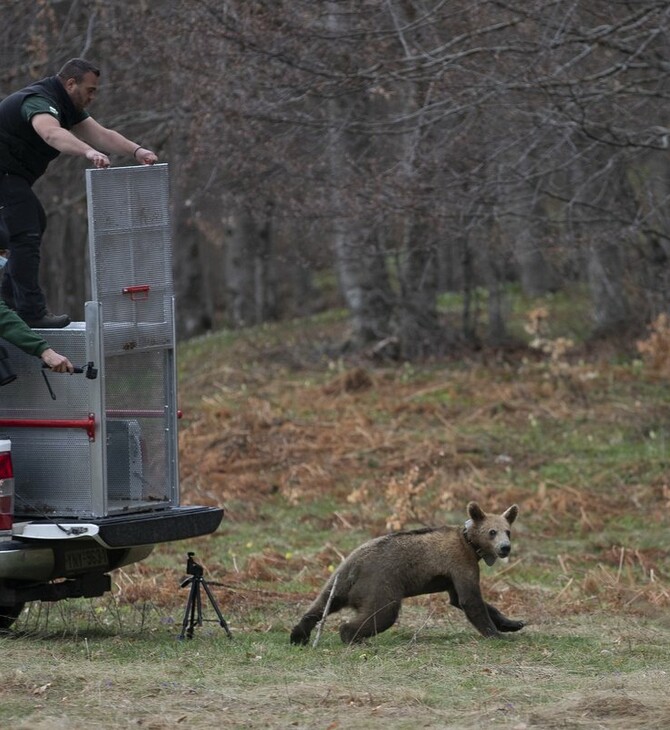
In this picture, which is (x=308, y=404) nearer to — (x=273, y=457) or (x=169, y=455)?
(x=273, y=457)

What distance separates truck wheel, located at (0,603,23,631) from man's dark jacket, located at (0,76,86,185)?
274cm

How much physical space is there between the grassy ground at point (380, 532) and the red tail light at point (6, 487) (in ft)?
2.49


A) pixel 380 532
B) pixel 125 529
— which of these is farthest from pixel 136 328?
pixel 380 532

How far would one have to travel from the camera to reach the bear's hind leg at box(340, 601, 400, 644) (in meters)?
8.30

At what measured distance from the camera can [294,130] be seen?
16.2 m

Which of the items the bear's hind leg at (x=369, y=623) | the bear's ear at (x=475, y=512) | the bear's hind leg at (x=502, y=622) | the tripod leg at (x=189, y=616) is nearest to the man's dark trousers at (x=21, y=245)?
the tripod leg at (x=189, y=616)

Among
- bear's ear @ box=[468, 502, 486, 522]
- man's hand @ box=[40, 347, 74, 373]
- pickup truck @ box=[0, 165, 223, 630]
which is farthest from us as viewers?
bear's ear @ box=[468, 502, 486, 522]

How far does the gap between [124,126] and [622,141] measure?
31.5 feet

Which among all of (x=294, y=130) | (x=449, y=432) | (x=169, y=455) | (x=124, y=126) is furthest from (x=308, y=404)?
(x=169, y=455)

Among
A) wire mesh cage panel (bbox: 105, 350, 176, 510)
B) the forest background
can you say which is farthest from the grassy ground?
the forest background

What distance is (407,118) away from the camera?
1347 cm

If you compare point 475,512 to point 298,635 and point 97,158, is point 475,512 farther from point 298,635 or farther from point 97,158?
point 97,158

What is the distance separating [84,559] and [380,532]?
16.6 ft

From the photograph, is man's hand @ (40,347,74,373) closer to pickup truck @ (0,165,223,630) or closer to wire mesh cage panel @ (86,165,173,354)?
pickup truck @ (0,165,223,630)
